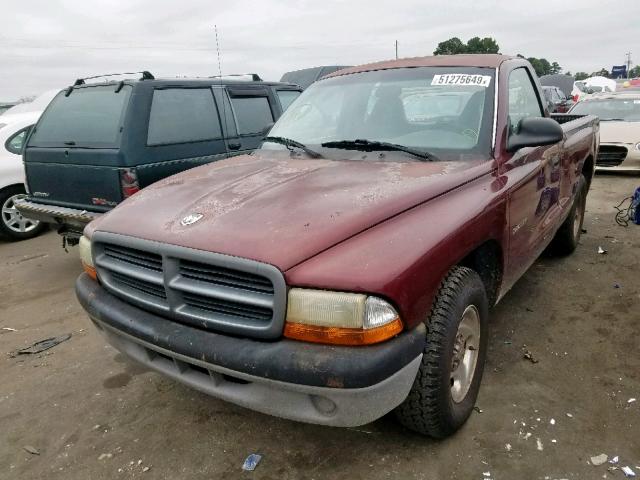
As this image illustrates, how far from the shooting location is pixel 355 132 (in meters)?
3.13

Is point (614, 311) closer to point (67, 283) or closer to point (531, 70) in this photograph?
point (531, 70)

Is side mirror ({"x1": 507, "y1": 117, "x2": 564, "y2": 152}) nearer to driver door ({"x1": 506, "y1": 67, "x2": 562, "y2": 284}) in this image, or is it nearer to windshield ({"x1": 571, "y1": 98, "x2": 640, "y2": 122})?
driver door ({"x1": 506, "y1": 67, "x2": 562, "y2": 284})

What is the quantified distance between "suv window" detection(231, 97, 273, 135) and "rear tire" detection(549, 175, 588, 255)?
3.19 metres

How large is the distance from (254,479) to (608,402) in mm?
1906

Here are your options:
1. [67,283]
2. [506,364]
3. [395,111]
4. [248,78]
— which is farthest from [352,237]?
[248,78]

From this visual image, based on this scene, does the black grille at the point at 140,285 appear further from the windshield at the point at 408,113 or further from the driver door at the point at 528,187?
the driver door at the point at 528,187

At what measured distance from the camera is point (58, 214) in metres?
4.66

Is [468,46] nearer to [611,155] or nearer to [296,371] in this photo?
[611,155]

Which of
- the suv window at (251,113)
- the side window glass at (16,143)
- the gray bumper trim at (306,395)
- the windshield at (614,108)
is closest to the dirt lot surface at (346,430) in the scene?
the gray bumper trim at (306,395)

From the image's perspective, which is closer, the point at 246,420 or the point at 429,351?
the point at 429,351

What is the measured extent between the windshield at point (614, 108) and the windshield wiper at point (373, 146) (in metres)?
8.17

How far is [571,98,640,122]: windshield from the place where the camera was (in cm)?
958

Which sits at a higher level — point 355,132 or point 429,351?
point 355,132

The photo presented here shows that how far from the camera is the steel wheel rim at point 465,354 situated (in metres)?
2.38
